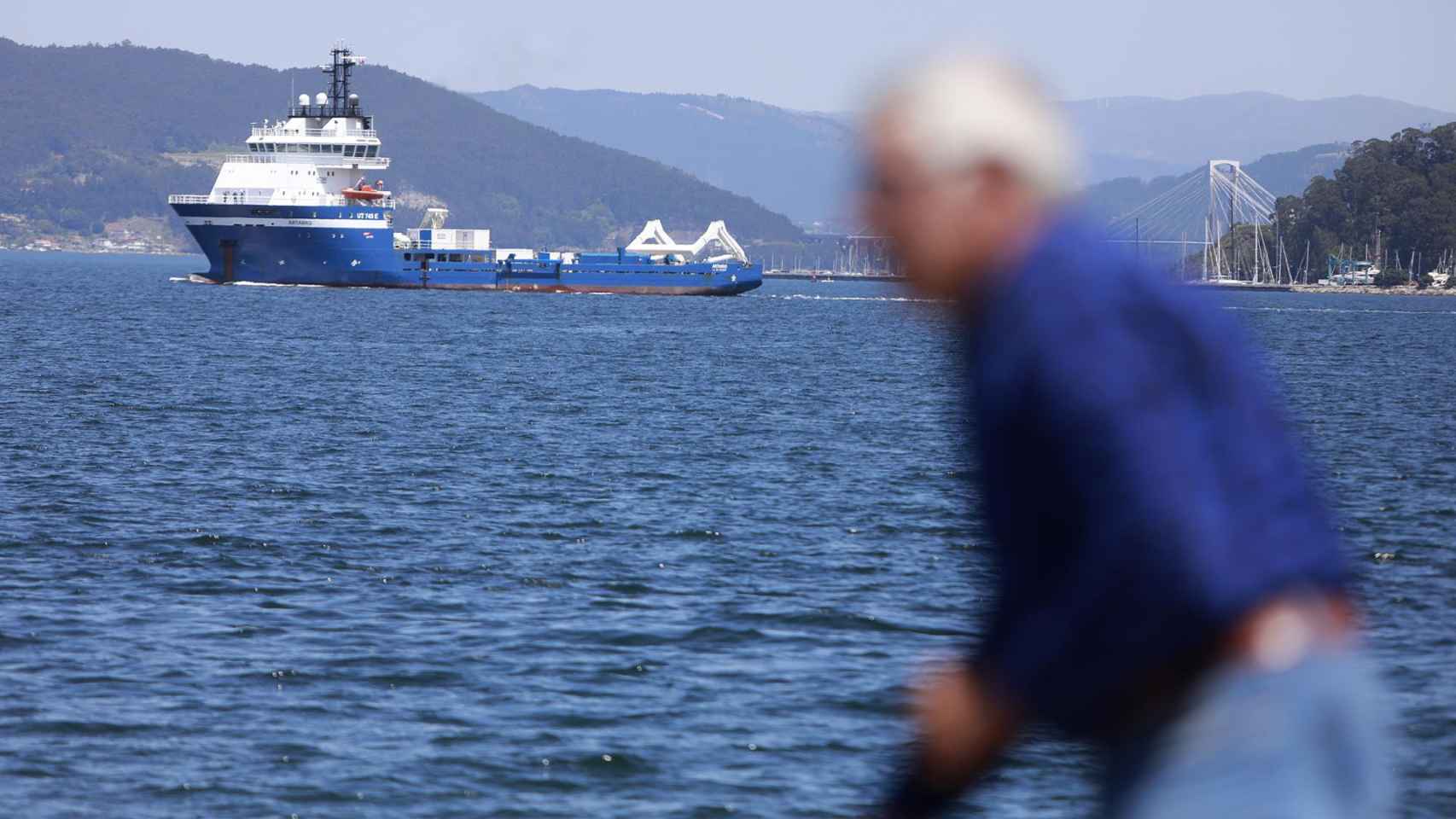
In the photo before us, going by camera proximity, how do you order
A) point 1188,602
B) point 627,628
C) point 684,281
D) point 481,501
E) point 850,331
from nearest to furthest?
point 1188,602, point 627,628, point 481,501, point 850,331, point 684,281

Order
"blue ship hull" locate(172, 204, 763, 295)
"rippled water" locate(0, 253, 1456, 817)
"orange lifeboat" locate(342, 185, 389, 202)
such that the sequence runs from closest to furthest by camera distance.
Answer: "rippled water" locate(0, 253, 1456, 817), "blue ship hull" locate(172, 204, 763, 295), "orange lifeboat" locate(342, 185, 389, 202)

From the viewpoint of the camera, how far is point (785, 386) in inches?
1750

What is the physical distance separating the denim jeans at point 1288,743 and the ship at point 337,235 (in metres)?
90.8

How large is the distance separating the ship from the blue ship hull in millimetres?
61

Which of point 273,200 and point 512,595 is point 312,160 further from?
point 512,595

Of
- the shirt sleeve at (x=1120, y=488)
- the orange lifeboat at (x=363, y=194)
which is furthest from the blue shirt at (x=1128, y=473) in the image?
the orange lifeboat at (x=363, y=194)

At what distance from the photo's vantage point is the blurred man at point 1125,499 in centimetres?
212

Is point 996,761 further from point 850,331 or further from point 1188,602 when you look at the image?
point 850,331

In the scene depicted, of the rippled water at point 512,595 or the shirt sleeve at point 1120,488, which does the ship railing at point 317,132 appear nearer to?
the rippled water at point 512,595

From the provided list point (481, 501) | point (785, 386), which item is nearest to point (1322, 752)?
point (481, 501)

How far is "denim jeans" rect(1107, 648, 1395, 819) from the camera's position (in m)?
2.12

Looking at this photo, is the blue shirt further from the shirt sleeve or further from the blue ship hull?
the blue ship hull

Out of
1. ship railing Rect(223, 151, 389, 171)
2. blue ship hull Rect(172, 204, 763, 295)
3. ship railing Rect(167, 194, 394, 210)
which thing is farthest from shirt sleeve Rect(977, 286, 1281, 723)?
ship railing Rect(223, 151, 389, 171)

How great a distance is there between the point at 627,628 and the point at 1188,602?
39.1 feet
